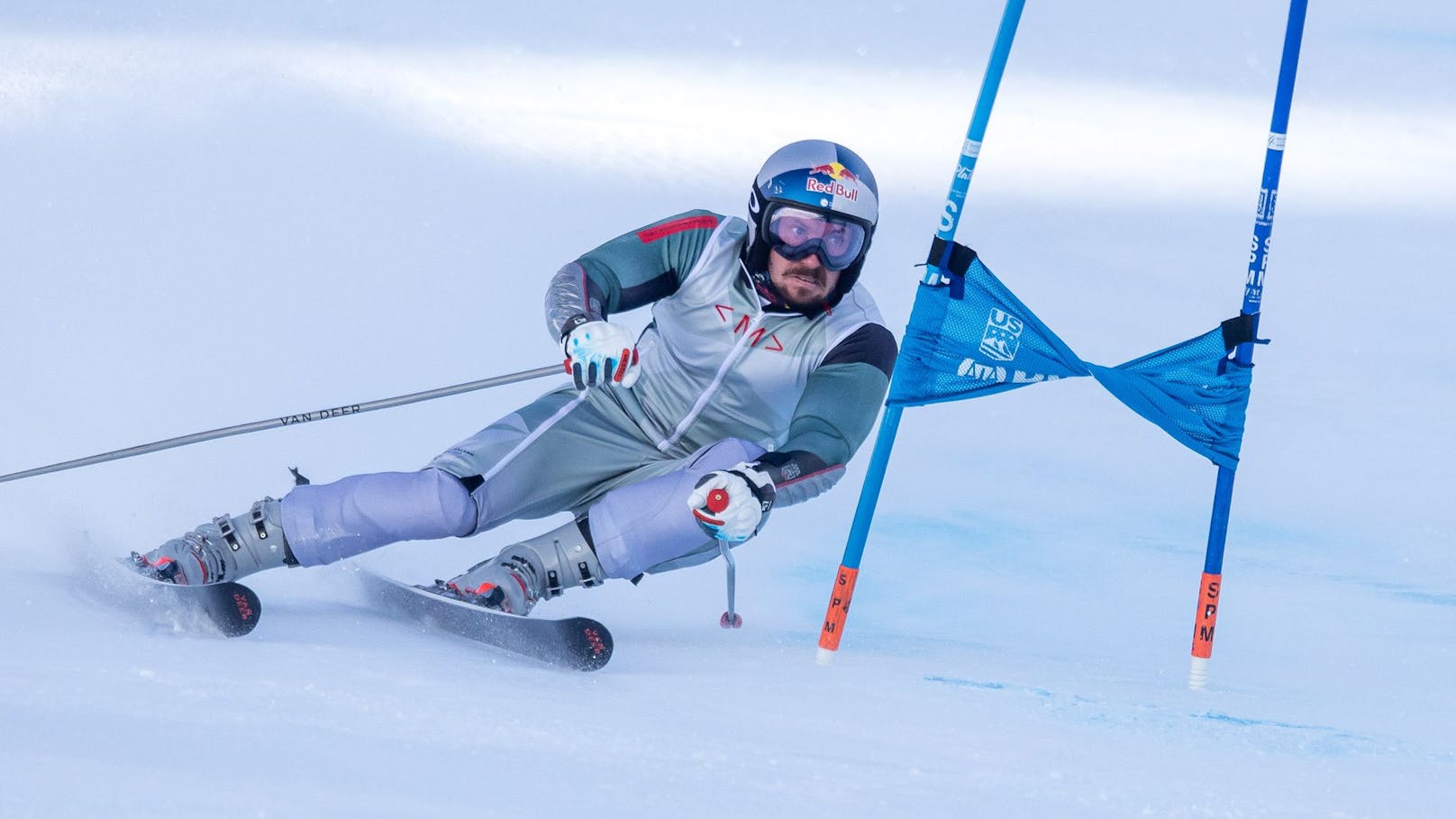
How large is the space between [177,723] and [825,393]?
6.23 feet

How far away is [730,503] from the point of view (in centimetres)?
385

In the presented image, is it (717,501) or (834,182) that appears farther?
(834,182)

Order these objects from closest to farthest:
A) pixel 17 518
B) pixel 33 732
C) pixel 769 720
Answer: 1. pixel 33 732
2. pixel 769 720
3. pixel 17 518

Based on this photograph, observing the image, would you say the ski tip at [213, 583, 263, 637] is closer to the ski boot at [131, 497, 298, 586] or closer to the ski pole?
the ski boot at [131, 497, 298, 586]

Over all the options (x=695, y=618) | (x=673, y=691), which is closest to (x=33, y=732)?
(x=673, y=691)

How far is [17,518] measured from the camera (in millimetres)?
5066

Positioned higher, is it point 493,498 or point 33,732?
point 493,498

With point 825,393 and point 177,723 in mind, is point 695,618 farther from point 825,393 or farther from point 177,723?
point 177,723

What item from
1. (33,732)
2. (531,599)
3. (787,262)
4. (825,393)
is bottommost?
(33,732)

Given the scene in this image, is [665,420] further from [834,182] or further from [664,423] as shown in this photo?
[834,182]

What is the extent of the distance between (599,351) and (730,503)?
555mm

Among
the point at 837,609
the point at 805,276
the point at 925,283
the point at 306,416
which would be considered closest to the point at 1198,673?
the point at 837,609

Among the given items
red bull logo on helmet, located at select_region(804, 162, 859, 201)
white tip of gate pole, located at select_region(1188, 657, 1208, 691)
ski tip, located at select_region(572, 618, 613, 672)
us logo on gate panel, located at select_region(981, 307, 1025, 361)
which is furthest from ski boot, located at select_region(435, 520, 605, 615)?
white tip of gate pole, located at select_region(1188, 657, 1208, 691)

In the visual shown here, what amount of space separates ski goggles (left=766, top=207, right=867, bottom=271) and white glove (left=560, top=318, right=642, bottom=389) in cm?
54
